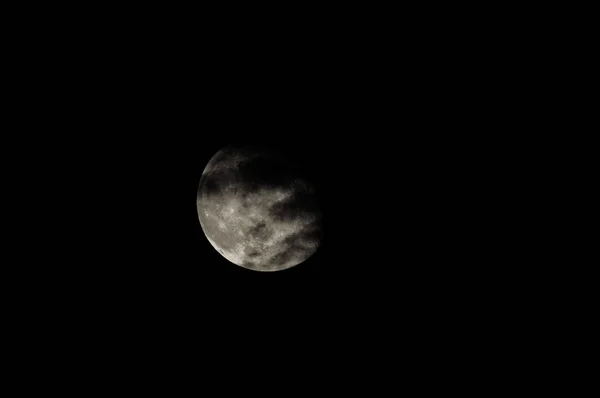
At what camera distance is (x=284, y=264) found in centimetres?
361

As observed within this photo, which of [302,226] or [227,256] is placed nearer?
[302,226]

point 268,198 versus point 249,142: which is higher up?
point 249,142

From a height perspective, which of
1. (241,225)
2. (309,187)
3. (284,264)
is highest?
(309,187)

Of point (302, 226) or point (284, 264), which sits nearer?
point (302, 226)

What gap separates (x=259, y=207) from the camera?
3203 mm

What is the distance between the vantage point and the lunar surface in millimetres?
→ 3213

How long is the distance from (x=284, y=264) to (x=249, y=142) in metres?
1.33

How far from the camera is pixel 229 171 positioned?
10.9ft

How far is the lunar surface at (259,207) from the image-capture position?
321 centimetres

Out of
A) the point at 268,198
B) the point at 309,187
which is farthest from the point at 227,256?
the point at 309,187

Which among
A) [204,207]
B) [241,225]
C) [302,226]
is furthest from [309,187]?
[204,207]

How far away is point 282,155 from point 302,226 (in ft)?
2.40

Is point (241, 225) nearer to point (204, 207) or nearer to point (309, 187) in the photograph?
point (204, 207)

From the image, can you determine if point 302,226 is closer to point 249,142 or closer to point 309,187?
point 309,187
